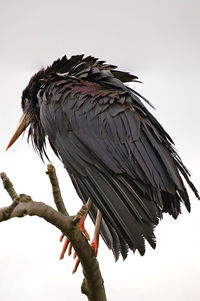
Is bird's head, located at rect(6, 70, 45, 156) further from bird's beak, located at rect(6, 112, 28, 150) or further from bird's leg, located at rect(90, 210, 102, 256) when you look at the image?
bird's leg, located at rect(90, 210, 102, 256)

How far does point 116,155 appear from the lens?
23.5 ft

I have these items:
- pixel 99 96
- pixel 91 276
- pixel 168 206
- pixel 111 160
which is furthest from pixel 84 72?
pixel 91 276

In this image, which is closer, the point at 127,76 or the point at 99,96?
the point at 99,96

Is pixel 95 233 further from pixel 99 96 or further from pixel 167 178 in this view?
pixel 99 96

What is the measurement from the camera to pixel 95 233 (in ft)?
A: 24.4

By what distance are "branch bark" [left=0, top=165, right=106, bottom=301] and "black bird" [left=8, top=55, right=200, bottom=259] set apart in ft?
1.57

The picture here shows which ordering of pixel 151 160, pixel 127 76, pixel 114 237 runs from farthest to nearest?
1. pixel 127 76
2. pixel 114 237
3. pixel 151 160

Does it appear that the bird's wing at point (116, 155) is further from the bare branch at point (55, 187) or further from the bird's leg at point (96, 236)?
the bare branch at point (55, 187)

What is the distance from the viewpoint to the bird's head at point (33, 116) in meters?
8.72

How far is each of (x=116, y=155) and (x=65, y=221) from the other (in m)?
1.49

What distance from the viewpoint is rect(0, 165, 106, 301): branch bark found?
17.0 feet

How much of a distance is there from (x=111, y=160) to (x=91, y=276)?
130 centimetres

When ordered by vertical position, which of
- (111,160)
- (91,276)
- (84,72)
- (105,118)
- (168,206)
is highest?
(84,72)

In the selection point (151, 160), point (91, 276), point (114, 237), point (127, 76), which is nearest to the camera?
point (91, 276)
